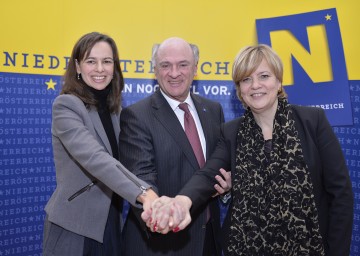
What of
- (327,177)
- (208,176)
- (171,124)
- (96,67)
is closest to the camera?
(327,177)

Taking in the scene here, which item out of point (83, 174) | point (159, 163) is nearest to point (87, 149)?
point (83, 174)

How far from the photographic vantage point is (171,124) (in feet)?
7.33

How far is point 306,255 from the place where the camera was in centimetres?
185

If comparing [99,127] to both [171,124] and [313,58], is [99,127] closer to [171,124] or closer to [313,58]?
[171,124]

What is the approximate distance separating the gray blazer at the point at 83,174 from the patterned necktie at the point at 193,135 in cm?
43

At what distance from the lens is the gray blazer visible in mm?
1982

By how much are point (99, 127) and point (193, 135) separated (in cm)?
57

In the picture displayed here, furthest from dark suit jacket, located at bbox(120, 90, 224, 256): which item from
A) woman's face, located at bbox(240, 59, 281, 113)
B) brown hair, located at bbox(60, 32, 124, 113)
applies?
woman's face, located at bbox(240, 59, 281, 113)

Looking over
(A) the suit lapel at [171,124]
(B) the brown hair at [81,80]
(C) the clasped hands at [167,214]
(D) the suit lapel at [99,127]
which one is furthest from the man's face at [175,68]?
(C) the clasped hands at [167,214]

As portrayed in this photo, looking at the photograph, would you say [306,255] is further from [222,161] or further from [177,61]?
[177,61]

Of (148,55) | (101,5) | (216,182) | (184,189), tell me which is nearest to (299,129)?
(216,182)

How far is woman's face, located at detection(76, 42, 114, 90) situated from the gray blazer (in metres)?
0.22

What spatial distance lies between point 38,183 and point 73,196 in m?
1.55

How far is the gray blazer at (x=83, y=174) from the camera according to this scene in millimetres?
1982
